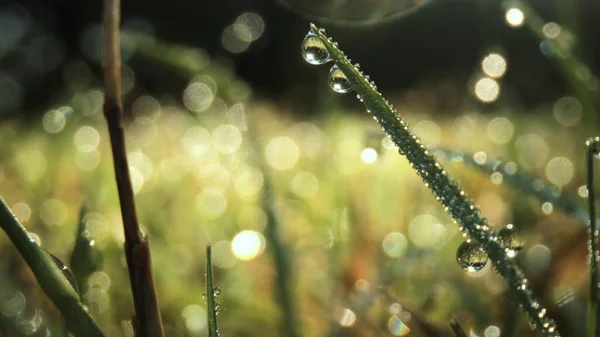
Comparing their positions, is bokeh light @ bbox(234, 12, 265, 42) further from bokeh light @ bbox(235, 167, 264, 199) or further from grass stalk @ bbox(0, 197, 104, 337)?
grass stalk @ bbox(0, 197, 104, 337)

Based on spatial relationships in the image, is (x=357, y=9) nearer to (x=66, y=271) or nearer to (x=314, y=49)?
(x=314, y=49)

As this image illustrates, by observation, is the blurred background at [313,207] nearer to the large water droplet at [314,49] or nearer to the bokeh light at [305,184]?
→ the bokeh light at [305,184]

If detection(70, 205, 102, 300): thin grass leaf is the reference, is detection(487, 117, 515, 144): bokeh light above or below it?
above

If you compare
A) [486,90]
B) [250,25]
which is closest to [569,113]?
[486,90]

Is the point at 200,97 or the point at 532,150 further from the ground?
the point at 200,97

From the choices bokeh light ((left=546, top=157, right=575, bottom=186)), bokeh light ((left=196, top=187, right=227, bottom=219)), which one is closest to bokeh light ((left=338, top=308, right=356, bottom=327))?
bokeh light ((left=196, top=187, right=227, bottom=219))

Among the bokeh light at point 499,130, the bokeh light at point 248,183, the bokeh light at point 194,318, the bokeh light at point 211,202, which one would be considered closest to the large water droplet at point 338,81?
the bokeh light at point 194,318

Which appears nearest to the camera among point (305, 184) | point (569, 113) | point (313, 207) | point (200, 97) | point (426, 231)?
point (426, 231)
